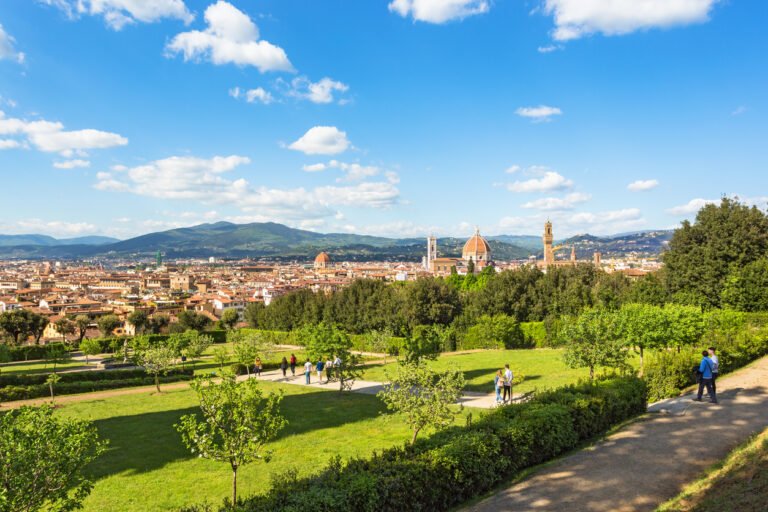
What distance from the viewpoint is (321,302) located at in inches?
2264

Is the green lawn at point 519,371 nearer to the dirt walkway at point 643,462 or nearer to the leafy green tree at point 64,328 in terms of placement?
the dirt walkway at point 643,462

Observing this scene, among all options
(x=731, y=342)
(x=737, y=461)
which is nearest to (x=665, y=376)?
(x=731, y=342)

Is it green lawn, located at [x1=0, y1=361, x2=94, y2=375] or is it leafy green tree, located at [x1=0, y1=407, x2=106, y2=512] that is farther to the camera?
green lawn, located at [x1=0, y1=361, x2=94, y2=375]

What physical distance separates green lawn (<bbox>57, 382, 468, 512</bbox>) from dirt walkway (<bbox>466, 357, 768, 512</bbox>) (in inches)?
171

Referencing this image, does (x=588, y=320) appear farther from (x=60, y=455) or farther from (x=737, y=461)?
(x=60, y=455)

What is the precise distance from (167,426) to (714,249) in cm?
3718

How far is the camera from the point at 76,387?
28.3 meters

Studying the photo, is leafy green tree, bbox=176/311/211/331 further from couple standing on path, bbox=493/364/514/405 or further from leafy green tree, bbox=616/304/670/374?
leafy green tree, bbox=616/304/670/374

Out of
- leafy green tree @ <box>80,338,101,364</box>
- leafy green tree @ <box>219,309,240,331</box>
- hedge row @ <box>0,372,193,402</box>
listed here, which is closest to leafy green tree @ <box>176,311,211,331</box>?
leafy green tree @ <box>219,309,240,331</box>

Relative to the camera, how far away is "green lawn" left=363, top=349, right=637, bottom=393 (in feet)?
70.3

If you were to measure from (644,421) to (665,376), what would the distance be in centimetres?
389

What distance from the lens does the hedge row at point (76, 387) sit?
2658 centimetres

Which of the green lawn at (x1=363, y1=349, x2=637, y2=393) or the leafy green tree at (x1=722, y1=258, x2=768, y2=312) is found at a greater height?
the leafy green tree at (x1=722, y1=258, x2=768, y2=312)

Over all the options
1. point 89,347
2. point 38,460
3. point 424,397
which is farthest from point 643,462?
point 89,347
